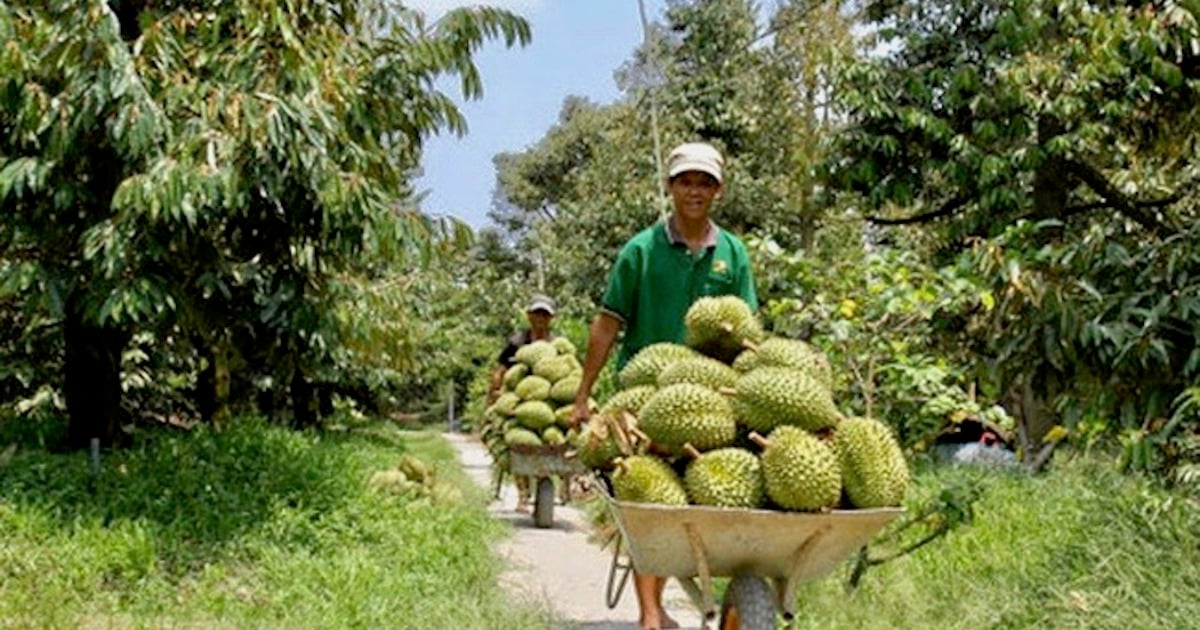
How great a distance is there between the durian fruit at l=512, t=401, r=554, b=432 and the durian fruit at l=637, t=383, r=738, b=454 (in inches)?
229

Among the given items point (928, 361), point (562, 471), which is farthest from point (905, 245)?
point (928, 361)

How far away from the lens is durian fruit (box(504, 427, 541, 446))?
9445 millimetres

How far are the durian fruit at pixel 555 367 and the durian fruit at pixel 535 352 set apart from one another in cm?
4

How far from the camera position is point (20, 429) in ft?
26.8

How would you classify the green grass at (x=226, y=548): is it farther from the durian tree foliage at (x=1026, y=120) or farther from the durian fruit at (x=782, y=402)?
the durian tree foliage at (x=1026, y=120)

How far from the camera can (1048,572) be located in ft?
16.6

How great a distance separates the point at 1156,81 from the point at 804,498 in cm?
778

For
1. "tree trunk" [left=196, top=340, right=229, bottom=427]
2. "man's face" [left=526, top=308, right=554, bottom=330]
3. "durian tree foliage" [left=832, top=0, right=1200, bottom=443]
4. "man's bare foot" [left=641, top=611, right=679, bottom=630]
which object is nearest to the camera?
"man's bare foot" [left=641, top=611, right=679, bottom=630]

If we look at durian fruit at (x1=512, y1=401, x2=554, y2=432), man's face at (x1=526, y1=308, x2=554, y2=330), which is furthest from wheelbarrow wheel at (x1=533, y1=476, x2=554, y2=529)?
man's face at (x1=526, y1=308, x2=554, y2=330)

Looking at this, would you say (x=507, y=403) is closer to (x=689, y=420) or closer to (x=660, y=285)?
(x=660, y=285)

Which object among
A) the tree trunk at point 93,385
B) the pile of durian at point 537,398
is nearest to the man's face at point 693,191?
the tree trunk at point 93,385

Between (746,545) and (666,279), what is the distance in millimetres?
1574

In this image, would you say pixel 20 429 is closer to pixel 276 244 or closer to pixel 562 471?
pixel 276 244

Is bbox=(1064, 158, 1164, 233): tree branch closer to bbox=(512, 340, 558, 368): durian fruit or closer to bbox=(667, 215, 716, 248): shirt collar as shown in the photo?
bbox=(512, 340, 558, 368): durian fruit
